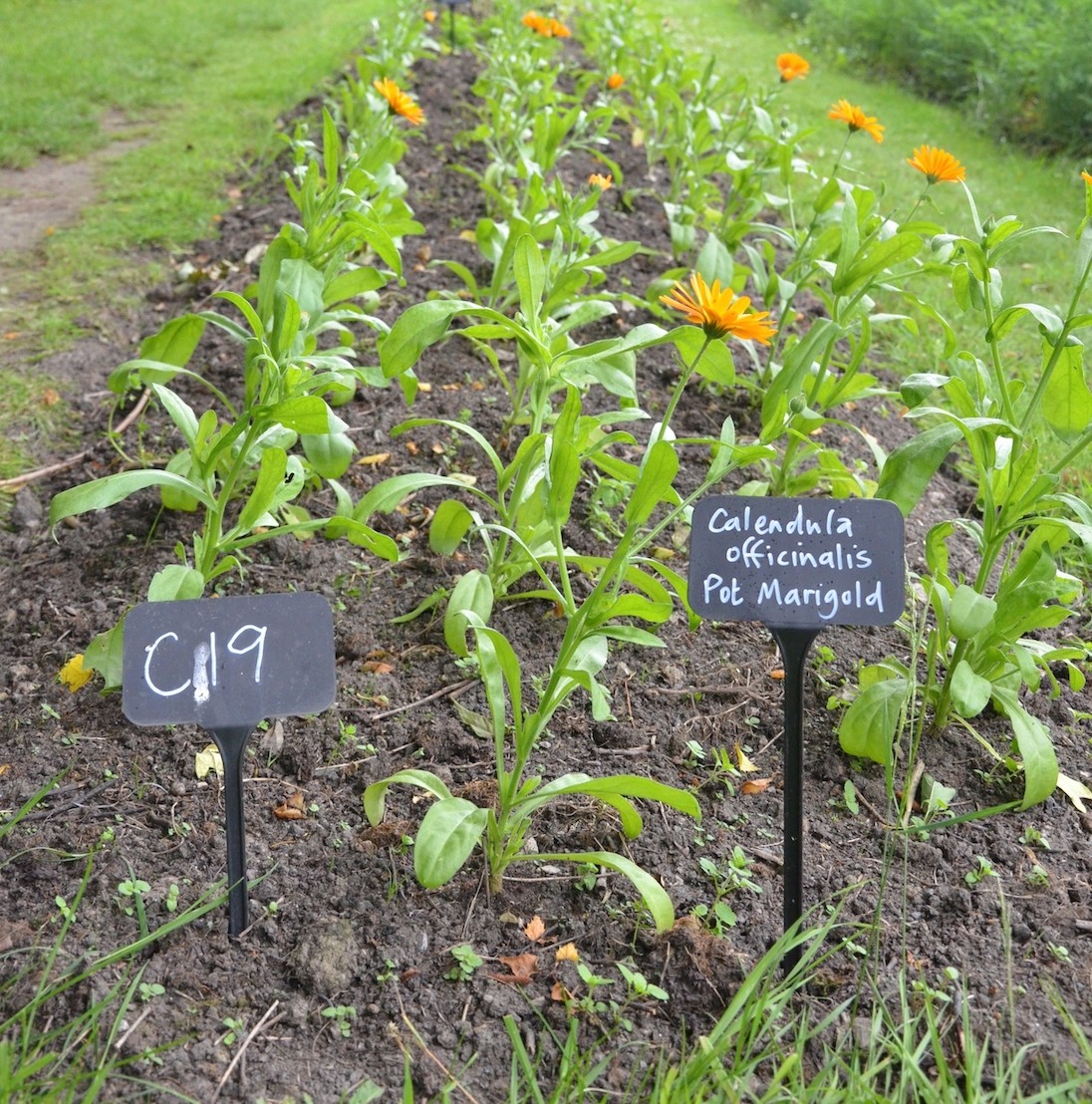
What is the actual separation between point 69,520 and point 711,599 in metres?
1.67

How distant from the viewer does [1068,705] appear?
2.29 metres

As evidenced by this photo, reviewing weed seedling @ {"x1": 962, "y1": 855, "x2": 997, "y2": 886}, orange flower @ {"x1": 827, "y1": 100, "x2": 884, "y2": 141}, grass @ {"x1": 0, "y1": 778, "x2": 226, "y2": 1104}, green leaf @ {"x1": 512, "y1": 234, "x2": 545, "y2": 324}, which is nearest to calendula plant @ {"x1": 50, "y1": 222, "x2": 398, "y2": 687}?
green leaf @ {"x1": 512, "y1": 234, "x2": 545, "y2": 324}

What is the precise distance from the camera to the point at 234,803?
152 cm

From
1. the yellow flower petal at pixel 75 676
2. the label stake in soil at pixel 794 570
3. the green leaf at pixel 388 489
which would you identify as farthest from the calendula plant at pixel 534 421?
the yellow flower petal at pixel 75 676

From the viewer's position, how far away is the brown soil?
4.97 feet

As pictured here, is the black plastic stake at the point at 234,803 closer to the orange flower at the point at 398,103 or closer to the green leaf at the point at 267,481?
the green leaf at the point at 267,481

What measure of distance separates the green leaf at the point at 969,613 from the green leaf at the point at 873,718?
0.20m

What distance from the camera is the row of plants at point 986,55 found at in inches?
274

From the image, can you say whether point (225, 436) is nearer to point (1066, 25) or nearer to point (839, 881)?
point (839, 881)

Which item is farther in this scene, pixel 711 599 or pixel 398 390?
pixel 398 390

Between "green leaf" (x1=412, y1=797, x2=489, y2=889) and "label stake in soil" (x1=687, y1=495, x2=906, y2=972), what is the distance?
1.54 ft

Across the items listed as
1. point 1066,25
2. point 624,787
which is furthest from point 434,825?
point 1066,25

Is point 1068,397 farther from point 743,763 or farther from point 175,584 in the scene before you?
point 175,584

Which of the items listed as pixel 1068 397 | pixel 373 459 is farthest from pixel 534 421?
pixel 1068 397
